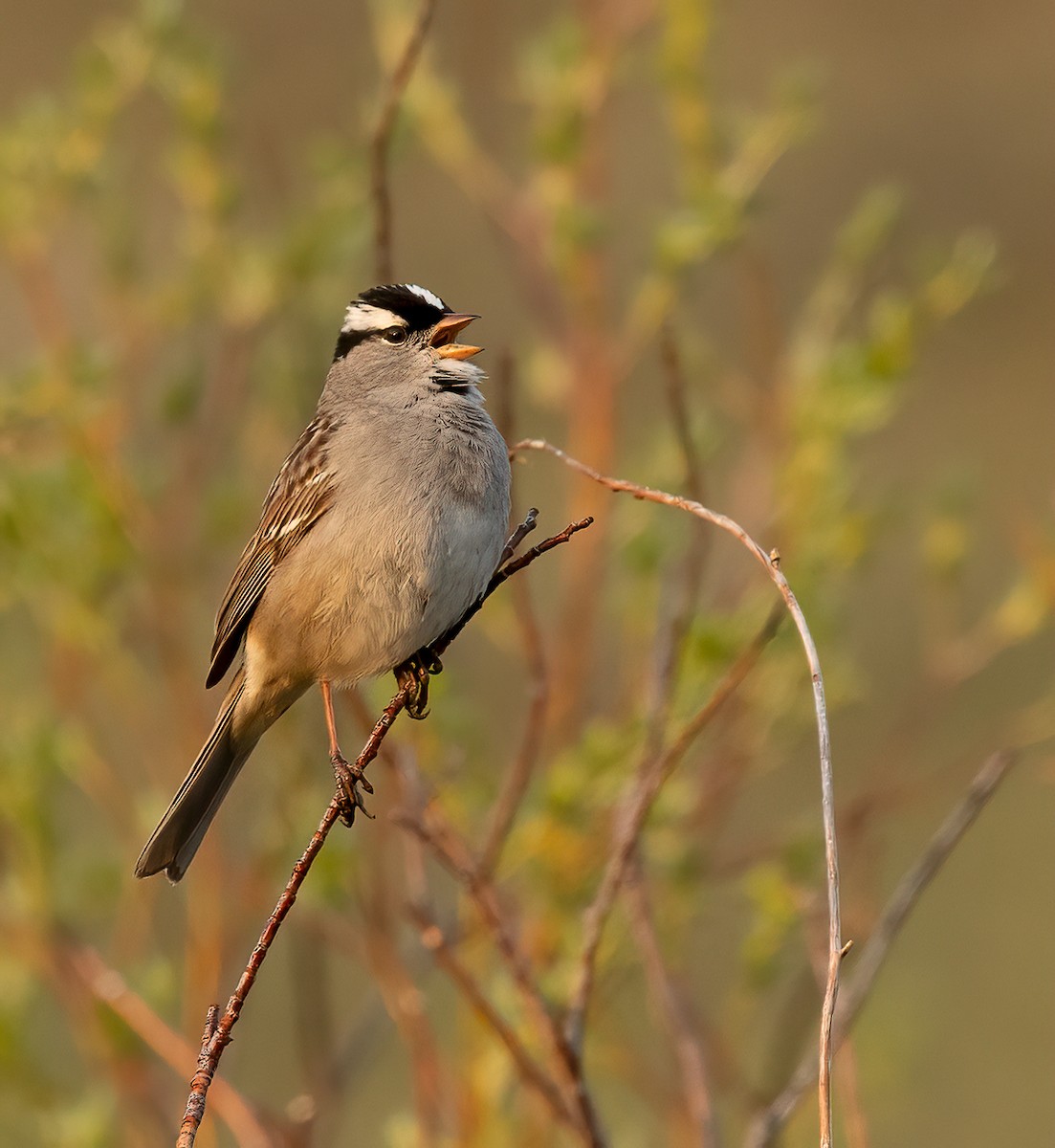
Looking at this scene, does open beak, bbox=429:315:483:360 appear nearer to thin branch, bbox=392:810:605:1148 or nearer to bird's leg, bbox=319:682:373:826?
A: bird's leg, bbox=319:682:373:826

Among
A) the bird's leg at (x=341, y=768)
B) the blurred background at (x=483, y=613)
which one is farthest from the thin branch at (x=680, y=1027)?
the bird's leg at (x=341, y=768)

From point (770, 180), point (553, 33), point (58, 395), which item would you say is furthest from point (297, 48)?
point (58, 395)

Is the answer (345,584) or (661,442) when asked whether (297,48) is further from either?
(345,584)

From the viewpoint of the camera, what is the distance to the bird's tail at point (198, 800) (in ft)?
10.0

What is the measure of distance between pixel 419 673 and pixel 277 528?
451mm

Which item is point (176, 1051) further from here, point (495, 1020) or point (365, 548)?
point (365, 548)

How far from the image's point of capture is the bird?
3137 millimetres

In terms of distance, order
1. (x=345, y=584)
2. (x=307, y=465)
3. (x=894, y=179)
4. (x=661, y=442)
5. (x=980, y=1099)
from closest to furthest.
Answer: (x=345, y=584) → (x=307, y=465) → (x=661, y=442) → (x=980, y=1099) → (x=894, y=179)

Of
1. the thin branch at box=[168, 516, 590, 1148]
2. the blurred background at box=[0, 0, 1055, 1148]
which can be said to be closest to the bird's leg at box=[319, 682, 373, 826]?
the blurred background at box=[0, 0, 1055, 1148]

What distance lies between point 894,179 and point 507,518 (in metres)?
6.27

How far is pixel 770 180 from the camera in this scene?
30.7 ft

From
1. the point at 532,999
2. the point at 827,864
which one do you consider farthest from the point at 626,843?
the point at 827,864

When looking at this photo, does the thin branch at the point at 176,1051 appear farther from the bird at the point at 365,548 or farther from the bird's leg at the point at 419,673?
the bird's leg at the point at 419,673

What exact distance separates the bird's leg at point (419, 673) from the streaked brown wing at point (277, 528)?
0.34m
